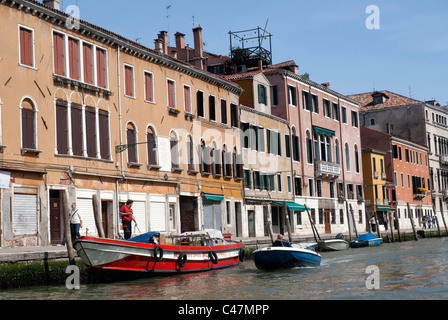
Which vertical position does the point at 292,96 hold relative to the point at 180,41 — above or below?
below

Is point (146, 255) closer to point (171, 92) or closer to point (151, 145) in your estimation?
point (151, 145)

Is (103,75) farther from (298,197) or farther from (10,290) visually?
(298,197)

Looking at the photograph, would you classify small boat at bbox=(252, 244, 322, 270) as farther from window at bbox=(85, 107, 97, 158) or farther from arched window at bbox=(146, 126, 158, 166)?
arched window at bbox=(146, 126, 158, 166)

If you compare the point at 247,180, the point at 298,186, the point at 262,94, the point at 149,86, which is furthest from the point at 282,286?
the point at 298,186

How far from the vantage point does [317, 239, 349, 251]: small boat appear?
123ft

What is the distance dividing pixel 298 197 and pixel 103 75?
2027 cm

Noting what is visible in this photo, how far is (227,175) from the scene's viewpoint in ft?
126

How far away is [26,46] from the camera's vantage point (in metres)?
25.0

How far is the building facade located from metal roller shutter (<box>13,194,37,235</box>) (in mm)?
33

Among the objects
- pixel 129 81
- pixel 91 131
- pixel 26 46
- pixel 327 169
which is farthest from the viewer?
pixel 327 169

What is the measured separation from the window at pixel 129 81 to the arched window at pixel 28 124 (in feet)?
19.1

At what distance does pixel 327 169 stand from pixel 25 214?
28.8 meters

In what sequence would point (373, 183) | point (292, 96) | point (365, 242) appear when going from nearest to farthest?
point (365, 242), point (292, 96), point (373, 183)

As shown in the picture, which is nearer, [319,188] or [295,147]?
[295,147]
